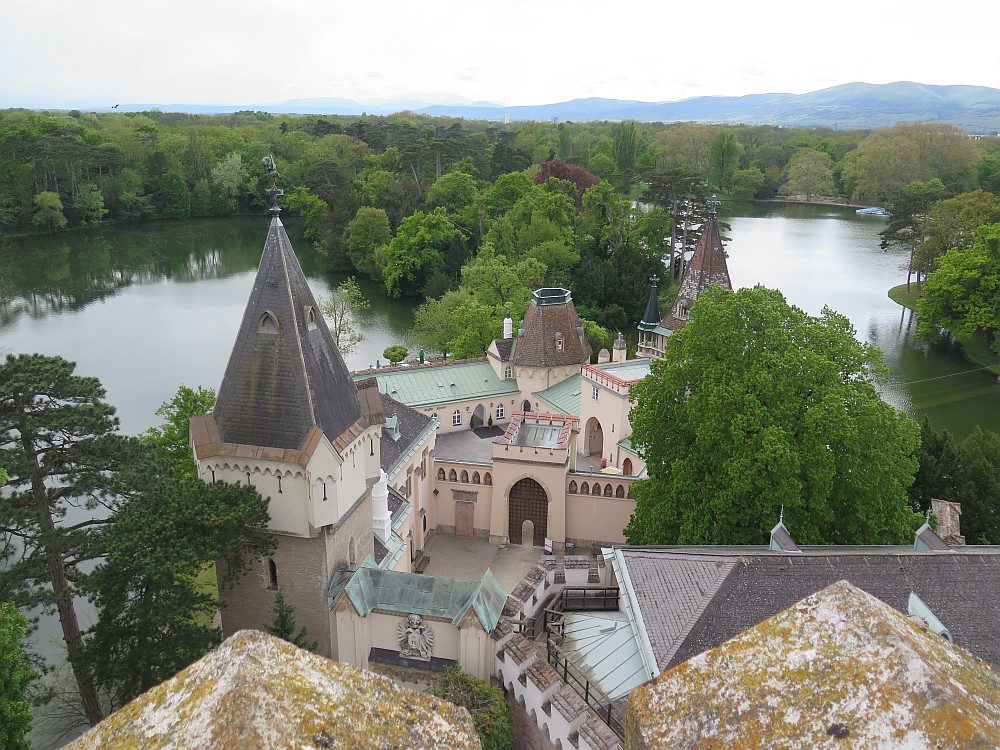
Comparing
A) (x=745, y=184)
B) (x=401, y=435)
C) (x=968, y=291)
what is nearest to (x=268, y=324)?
(x=401, y=435)

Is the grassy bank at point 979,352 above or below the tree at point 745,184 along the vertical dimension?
below

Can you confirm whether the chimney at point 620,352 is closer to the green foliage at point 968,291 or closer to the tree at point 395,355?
the tree at point 395,355

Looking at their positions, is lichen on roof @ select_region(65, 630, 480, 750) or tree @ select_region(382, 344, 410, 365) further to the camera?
tree @ select_region(382, 344, 410, 365)

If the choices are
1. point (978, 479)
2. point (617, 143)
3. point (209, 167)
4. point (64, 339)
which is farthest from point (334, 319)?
point (617, 143)

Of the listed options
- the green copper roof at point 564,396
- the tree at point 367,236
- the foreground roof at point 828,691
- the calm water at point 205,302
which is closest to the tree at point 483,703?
the foreground roof at point 828,691

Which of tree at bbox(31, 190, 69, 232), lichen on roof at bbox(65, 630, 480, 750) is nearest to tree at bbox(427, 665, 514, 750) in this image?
lichen on roof at bbox(65, 630, 480, 750)

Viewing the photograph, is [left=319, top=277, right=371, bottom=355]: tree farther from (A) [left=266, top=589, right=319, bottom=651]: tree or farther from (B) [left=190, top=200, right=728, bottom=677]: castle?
(A) [left=266, top=589, right=319, bottom=651]: tree
